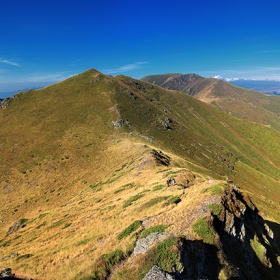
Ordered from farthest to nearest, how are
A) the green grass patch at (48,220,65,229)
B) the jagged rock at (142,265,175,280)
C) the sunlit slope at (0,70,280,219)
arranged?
the sunlit slope at (0,70,280,219)
the green grass patch at (48,220,65,229)
the jagged rock at (142,265,175,280)

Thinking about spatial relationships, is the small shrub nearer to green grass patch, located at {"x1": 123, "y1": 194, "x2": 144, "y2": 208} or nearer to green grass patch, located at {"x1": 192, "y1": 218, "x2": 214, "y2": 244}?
green grass patch, located at {"x1": 192, "y1": 218, "x2": 214, "y2": 244}

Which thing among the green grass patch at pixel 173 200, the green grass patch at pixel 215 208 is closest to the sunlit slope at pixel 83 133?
the green grass patch at pixel 173 200

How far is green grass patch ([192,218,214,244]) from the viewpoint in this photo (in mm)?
16656

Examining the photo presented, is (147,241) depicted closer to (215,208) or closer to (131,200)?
(215,208)

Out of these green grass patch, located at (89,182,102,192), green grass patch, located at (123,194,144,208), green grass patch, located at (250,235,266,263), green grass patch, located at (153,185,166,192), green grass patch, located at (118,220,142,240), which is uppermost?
green grass patch, located at (118,220,142,240)

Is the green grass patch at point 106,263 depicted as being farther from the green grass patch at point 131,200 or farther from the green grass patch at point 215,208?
the green grass patch at point 131,200

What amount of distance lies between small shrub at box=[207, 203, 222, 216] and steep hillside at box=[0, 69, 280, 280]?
0.10m

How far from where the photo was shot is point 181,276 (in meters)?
12.6

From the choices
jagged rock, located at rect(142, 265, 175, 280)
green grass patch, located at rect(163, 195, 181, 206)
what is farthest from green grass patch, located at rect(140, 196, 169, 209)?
jagged rock, located at rect(142, 265, 175, 280)

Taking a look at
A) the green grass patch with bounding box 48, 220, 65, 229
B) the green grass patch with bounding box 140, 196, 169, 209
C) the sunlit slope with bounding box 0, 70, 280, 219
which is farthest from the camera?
the sunlit slope with bounding box 0, 70, 280, 219

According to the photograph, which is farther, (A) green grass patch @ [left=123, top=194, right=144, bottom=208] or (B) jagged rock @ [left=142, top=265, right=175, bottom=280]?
(A) green grass patch @ [left=123, top=194, right=144, bottom=208]

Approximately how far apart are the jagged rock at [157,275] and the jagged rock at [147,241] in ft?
7.97

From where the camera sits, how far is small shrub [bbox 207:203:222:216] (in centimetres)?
1944

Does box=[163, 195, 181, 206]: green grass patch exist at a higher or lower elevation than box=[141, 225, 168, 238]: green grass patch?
lower
